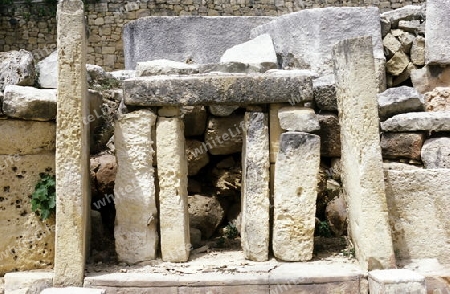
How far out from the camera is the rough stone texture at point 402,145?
5.79 metres

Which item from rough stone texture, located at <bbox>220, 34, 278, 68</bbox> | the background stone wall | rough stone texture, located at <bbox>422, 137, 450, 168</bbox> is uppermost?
the background stone wall

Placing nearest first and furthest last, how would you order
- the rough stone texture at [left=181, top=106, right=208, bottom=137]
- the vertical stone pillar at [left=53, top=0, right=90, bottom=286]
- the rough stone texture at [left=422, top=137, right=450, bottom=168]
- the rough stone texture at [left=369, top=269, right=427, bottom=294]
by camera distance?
1. the rough stone texture at [left=369, top=269, right=427, bottom=294]
2. the vertical stone pillar at [left=53, top=0, right=90, bottom=286]
3. the rough stone texture at [left=422, top=137, right=450, bottom=168]
4. the rough stone texture at [left=181, top=106, right=208, bottom=137]

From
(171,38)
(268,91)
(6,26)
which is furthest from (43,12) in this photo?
(268,91)

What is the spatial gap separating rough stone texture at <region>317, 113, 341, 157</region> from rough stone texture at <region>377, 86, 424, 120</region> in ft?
2.20

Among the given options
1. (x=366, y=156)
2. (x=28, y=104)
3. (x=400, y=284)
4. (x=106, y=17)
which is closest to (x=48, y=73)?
(x=28, y=104)

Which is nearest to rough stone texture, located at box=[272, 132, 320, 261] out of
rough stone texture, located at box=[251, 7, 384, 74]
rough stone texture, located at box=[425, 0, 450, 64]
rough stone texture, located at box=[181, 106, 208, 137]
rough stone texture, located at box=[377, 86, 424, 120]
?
rough stone texture, located at box=[181, 106, 208, 137]

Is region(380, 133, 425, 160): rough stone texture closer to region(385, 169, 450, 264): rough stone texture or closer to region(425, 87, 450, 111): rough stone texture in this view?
region(425, 87, 450, 111): rough stone texture

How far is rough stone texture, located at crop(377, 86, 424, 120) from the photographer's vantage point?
6078 millimetres

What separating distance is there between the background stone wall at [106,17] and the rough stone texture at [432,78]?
922 cm

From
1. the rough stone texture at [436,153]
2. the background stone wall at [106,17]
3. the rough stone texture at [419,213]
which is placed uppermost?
the background stone wall at [106,17]

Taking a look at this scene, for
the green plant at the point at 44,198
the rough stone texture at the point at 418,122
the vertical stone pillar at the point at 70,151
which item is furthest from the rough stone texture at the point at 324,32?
the green plant at the point at 44,198

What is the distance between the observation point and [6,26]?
15.6 m

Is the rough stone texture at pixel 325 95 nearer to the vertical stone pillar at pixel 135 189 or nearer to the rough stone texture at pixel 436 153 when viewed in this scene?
the rough stone texture at pixel 436 153

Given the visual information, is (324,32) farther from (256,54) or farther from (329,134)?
(329,134)
